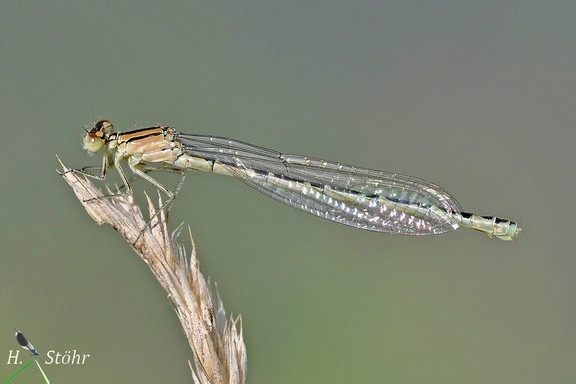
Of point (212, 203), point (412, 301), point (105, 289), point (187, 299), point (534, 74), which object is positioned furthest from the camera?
point (534, 74)

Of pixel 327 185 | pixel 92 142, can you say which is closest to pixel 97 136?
pixel 92 142

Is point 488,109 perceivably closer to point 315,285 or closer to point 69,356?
point 315,285

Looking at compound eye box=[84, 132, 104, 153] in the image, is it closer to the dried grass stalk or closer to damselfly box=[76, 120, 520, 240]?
damselfly box=[76, 120, 520, 240]

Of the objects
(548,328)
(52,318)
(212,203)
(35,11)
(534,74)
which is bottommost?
(52,318)

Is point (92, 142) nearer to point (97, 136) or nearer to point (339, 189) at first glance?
point (97, 136)

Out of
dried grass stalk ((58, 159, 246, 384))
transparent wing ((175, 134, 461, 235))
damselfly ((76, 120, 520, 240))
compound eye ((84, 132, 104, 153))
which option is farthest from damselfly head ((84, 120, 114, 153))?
dried grass stalk ((58, 159, 246, 384))

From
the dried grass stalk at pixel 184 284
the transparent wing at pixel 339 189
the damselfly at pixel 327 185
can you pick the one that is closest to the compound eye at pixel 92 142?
the damselfly at pixel 327 185

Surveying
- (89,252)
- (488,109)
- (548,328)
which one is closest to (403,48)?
(488,109)
